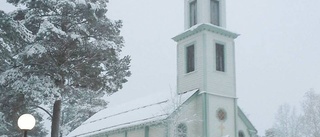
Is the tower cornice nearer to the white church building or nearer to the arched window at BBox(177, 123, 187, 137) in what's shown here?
the white church building

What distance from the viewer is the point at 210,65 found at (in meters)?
27.8

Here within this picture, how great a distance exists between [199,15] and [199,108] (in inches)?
241

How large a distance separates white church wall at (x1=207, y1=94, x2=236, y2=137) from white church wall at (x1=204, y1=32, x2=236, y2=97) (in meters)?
0.48

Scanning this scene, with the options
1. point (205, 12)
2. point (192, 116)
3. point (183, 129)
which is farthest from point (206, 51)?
point (183, 129)

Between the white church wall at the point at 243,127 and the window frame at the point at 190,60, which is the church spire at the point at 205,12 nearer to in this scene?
the window frame at the point at 190,60

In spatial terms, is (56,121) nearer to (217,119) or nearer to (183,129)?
(183,129)

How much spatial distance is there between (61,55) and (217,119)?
11.1 metres

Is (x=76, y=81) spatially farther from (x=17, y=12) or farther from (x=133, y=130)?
(x=133, y=130)

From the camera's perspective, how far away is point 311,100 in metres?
47.8

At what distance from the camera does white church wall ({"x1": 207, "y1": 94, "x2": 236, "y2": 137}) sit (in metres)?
26.7

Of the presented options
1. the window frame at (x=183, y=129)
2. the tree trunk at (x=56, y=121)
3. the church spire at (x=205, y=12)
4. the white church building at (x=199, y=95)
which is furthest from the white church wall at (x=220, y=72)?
the tree trunk at (x=56, y=121)

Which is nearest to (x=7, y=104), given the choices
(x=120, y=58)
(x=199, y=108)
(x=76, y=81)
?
(x=76, y=81)

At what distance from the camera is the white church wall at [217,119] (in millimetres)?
26719

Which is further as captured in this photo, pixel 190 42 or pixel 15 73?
pixel 190 42
